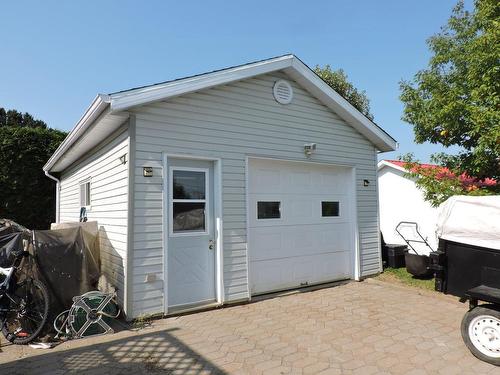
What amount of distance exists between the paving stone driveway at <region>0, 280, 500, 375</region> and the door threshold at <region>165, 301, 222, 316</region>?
0.13 m

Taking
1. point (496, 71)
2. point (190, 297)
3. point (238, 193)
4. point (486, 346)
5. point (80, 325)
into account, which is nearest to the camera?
point (486, 346)

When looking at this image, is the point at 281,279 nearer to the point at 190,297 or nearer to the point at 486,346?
the point at 190,297

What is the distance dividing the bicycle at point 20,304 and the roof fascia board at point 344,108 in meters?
5.66

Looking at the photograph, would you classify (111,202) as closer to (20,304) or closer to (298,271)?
(20,304)

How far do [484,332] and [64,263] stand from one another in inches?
210

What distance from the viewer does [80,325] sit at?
15.3 ft

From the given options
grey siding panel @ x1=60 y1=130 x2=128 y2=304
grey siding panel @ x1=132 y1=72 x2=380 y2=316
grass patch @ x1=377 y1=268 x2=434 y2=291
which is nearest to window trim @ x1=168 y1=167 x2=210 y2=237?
grey siding panel @ x1=132 y1=72 x2=380 y2=316

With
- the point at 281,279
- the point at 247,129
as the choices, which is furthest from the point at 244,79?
the point at 281,279

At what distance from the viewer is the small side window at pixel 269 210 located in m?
6.60

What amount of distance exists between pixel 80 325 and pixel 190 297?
1.62 metres

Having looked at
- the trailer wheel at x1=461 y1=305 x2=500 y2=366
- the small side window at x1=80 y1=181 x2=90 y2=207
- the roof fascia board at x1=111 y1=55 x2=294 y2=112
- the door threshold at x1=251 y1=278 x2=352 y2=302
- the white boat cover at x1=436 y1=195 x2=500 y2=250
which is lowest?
the door threshold at x1=251 y1=278 x2=352 y2=302

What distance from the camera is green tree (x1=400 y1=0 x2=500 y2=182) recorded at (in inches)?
264

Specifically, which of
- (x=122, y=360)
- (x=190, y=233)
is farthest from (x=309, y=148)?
(x=122, y=360)

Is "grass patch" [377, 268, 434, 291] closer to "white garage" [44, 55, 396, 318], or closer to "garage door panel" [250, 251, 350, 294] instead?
"white garage" [44, 55, 396, 318]
